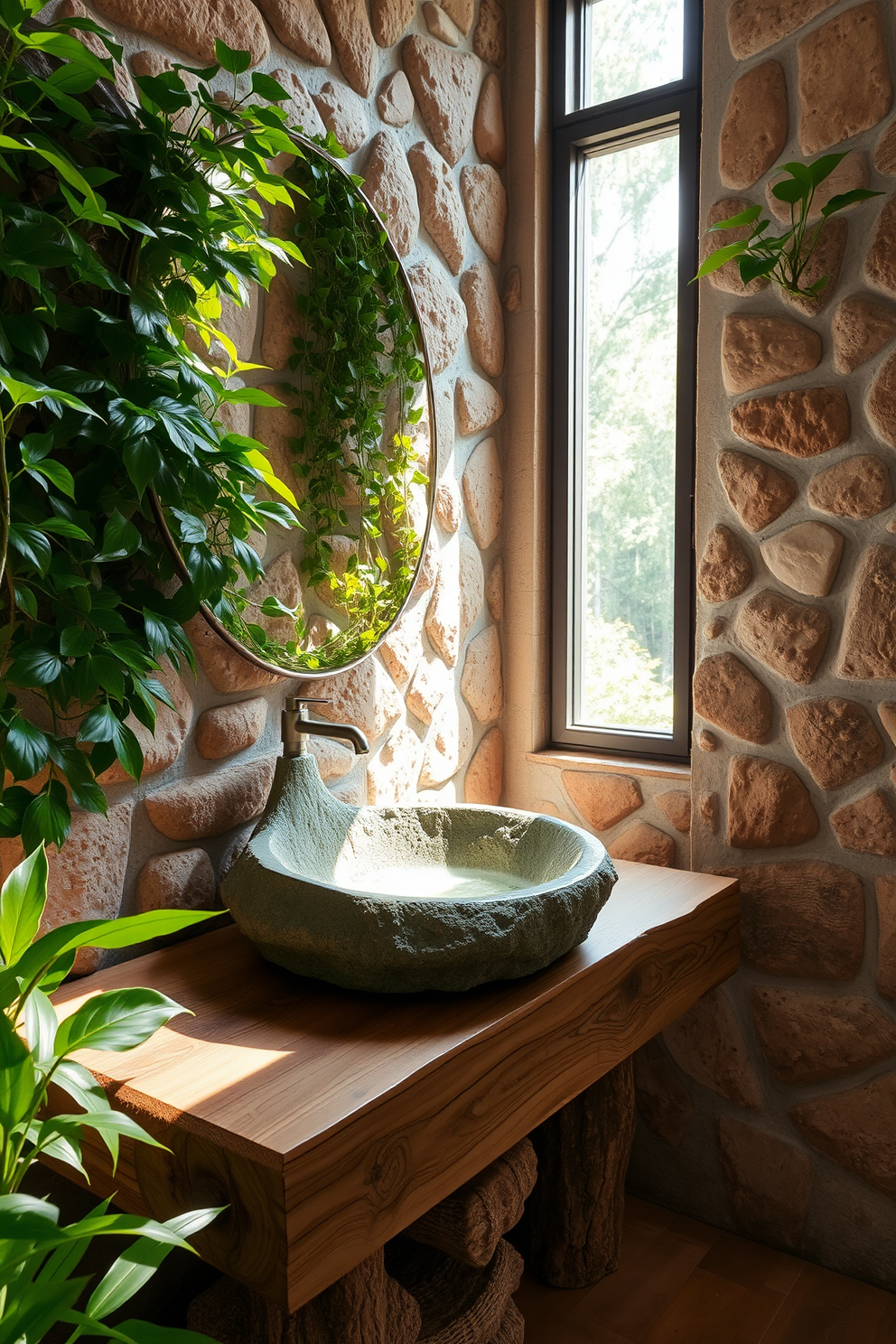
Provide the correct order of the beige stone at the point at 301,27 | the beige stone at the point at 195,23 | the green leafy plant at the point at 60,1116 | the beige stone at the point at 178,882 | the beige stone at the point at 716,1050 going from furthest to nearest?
the beige stone at the point at 716,1050 → the beige stone at the point at 301,27 → the beige stone at the point at 178,882 → the beige stone at the point at 195,23 → the green leafy plant at the point at 60,1116

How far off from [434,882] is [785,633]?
29.5 inches

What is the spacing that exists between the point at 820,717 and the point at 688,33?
135cm

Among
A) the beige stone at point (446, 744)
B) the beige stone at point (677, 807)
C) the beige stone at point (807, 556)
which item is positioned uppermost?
the beige stone at point (807, 556)

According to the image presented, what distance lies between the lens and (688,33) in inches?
76.0

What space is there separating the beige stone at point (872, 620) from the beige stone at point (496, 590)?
75cm

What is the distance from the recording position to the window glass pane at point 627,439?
2.00 metres

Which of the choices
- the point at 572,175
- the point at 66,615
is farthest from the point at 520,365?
the point at 66,615

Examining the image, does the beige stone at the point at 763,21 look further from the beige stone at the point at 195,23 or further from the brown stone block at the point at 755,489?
the beige stone at the point at 195,23

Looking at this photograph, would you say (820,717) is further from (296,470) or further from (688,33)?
(688,33)

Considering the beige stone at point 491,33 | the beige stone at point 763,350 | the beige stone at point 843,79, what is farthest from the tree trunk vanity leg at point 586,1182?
the beige stone at point 491,33

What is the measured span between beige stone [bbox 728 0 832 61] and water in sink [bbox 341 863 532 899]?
1485mm

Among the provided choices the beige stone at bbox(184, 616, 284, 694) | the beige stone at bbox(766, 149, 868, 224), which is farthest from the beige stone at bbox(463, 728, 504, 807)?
the beige stone at bbox(766, 149, 868, 224)

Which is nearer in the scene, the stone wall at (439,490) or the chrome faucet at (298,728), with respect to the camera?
the stone wall at (439,490)

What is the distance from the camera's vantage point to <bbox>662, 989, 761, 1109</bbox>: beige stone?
184 cm
